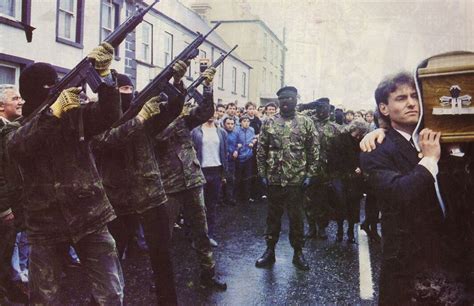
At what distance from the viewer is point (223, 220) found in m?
8.20

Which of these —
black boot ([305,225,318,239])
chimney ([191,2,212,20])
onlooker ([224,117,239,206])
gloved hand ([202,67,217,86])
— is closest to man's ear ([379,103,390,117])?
gloved hand ([202,67,217,86])

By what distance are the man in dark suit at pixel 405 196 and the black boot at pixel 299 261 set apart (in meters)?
3.10

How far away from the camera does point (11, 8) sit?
10375 mm

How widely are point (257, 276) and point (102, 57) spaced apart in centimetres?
306

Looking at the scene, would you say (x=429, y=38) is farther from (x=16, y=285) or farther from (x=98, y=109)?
(x=16, y=285)

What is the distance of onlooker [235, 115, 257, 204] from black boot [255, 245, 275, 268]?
4852 millimetres

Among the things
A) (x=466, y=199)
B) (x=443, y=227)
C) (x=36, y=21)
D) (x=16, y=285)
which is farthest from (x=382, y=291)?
(x=36, y=21)

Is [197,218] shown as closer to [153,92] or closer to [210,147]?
[153,92]

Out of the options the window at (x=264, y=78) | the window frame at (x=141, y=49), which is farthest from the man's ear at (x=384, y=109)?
the window at (x=264, y=78)

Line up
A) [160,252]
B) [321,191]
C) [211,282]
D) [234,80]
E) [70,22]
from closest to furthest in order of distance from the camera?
[160,252], [211,282], [321,191], [70,22], [234,80]

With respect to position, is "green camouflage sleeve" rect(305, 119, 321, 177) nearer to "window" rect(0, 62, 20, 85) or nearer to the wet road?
the wet road

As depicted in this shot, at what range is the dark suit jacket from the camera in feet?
6.73

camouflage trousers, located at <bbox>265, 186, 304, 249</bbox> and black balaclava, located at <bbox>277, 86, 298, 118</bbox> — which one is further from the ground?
black balaclava, located at <bbox>277, 86, 298, 118</bbox>

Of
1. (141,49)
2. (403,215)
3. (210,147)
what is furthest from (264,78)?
(403,215)
